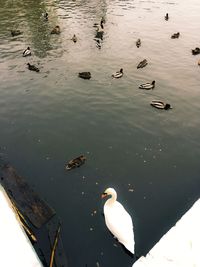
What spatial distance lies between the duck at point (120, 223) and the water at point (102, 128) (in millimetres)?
695

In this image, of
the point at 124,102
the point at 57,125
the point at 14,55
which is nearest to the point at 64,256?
the point at 57,125

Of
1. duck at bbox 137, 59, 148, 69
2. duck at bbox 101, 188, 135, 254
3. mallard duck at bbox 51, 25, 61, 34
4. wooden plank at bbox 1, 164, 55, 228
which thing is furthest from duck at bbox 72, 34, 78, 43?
duck at bbox 101, 188, 135, 254

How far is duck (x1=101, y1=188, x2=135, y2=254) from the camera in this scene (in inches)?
592

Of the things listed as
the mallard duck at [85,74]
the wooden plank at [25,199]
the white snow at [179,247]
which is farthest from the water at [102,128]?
the white snow at [179,247]

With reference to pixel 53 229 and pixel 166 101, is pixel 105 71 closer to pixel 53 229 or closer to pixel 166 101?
pixel 166 101

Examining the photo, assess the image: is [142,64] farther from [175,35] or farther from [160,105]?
[175,35]

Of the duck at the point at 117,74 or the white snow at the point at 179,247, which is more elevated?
the duck at the point at 117,74

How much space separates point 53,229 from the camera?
1620 centimetres

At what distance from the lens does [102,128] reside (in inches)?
977

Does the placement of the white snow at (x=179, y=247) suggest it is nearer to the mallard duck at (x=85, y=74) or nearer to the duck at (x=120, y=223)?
the duck at (x=120, y=223)

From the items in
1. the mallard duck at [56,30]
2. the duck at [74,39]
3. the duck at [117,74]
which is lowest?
the duck at [117,74]

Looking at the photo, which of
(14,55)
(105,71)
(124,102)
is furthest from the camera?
(14,55)

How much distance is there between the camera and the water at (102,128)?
57.0ft

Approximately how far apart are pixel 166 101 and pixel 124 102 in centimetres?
382
